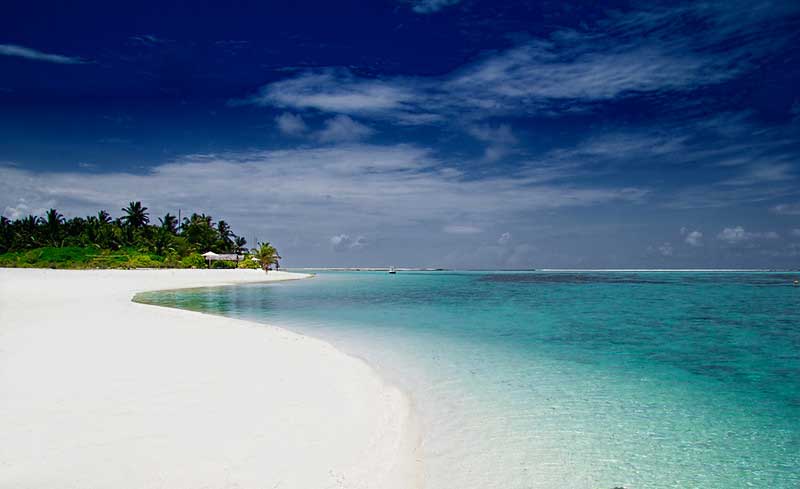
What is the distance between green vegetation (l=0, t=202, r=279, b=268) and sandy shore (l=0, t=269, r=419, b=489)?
63.6 m

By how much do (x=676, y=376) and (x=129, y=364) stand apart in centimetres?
1273

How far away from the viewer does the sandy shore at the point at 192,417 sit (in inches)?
191

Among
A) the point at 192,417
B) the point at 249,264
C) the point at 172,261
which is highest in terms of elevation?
the point at 172,261

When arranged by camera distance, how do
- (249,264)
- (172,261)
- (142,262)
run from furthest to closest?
(249,264) → (172,261) → (142,262)

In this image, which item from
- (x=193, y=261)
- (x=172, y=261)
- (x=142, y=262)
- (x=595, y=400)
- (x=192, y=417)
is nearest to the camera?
(x=192, y=417)

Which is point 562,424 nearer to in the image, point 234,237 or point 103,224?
point 103,224

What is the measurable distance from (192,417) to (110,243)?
8124cm

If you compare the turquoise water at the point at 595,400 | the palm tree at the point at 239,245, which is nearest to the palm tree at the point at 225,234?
the palm tree at the point at 239,245

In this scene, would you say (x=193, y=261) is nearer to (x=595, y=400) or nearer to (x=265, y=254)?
(x=265, y=254)

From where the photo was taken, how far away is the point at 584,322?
890 inches

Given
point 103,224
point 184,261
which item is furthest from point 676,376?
point 103,224

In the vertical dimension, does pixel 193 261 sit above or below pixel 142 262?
above

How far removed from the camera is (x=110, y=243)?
74.2m

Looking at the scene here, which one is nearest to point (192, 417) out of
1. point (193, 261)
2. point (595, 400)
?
point (595, 400)
